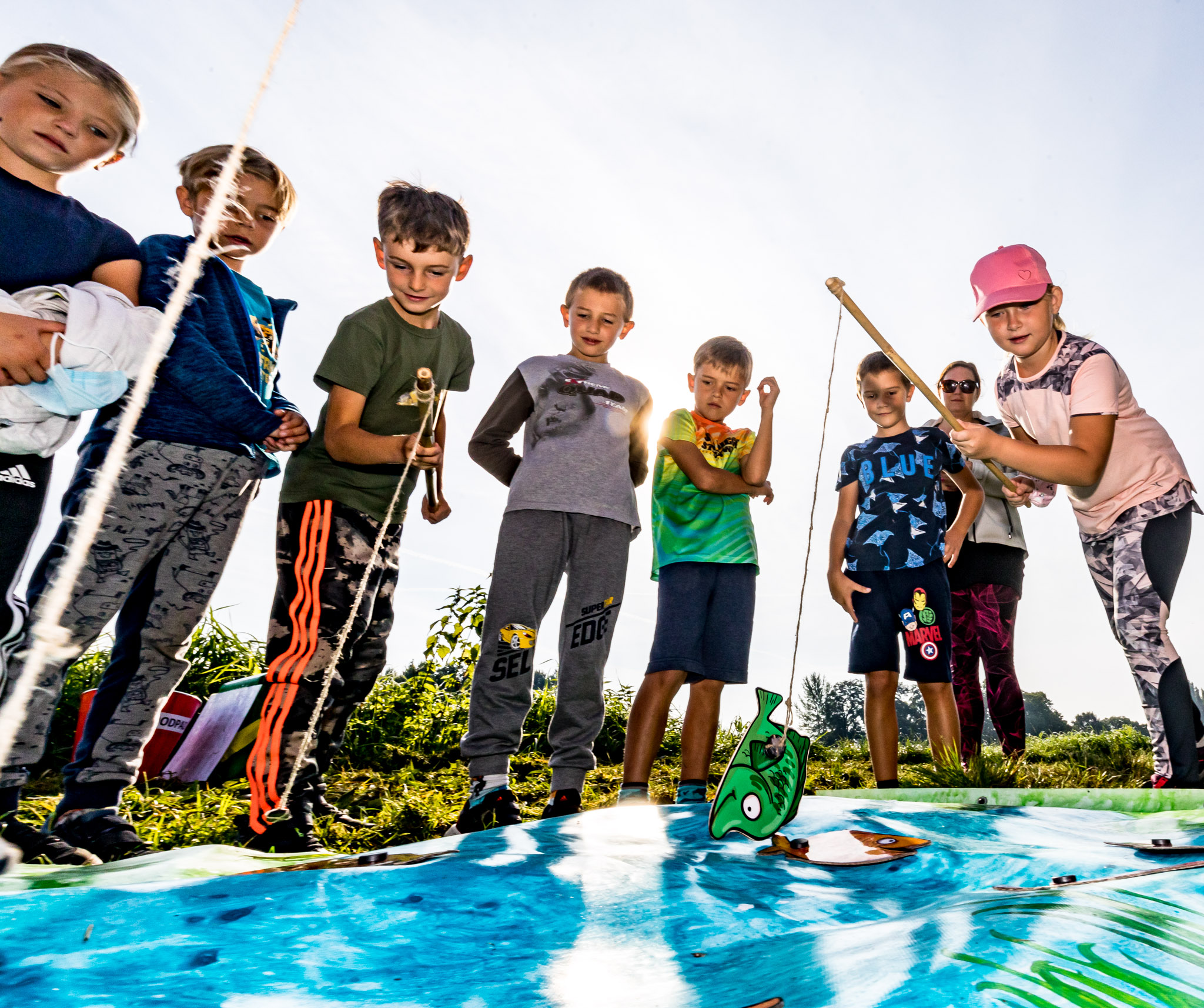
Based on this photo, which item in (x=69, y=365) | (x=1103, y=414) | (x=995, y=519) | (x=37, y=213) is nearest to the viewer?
(x=69, y=365)

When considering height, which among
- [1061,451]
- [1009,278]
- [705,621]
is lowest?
[705,621]

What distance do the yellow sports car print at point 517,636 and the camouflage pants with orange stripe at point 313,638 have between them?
0.37 meters

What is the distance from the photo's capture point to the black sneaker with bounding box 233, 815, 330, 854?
208 centimetres

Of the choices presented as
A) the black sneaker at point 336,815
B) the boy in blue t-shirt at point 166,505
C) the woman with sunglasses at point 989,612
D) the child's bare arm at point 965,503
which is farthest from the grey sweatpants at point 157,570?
the woman with sunglasses at point 989,612

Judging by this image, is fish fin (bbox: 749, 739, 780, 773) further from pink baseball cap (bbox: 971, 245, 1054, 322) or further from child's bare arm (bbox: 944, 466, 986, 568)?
pink baseball cap (bbox: 971, 245, 1054, 322)

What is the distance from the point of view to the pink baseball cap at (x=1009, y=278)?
2.90 m

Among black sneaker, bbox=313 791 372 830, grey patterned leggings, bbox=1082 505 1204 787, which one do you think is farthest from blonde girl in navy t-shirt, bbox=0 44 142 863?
grey patterned leggings, bbox=1082 505 1204 787

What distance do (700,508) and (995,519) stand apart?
1538mm

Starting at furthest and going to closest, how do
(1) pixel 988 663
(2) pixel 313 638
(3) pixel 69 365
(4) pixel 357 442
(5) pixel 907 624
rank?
(1) pixel 988 663 < (5) pixel 907 624 < (4) pixel 357 442 < (2) pixel 313 638 < (3) pixel 69 365

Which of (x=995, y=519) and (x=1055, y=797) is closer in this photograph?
(x=1055, y=797)

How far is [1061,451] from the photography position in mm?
2604

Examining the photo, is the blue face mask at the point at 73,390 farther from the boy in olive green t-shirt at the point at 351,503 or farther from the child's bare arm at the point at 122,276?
the boy in olive green t-shirt at the point at 351,503

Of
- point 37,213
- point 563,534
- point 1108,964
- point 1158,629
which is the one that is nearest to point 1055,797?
point 1158,629

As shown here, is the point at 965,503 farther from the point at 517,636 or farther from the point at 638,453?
the point at 517,636
